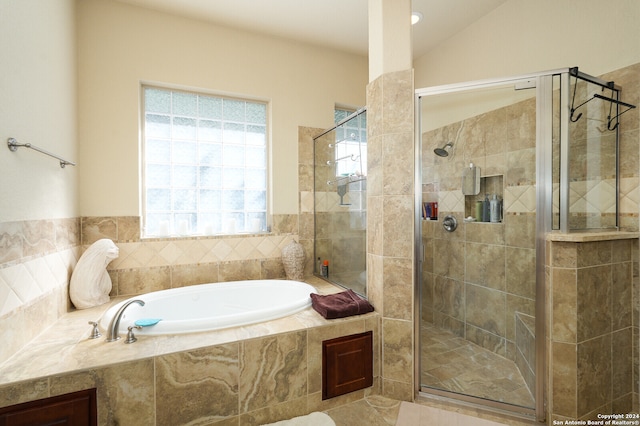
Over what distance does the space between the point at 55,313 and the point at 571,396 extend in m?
3.08

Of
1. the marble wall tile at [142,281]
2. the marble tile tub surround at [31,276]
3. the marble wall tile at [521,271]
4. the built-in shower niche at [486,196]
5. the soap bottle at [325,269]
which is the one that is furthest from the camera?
the soap bottle at [325,269]

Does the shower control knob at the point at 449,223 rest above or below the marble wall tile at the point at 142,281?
above

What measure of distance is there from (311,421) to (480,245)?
179cm

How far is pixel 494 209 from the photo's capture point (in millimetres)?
2178

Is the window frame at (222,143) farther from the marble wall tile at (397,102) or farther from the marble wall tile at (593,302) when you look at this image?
the marble wall tile at (593,302)

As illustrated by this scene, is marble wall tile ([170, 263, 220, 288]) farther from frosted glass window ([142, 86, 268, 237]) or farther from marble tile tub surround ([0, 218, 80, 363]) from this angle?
marble tile tub surround ([0, 218, 80, 363])

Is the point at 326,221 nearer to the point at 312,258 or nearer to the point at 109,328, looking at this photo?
the point at 312,258

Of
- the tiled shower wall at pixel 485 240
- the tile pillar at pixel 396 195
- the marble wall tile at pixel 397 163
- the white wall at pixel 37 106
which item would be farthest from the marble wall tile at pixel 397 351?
the white wall at pixel 37 106

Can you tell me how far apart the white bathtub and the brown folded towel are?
12cm

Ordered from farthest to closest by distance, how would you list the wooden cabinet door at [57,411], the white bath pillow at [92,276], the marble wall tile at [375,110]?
the white bath pillow at [92,276] < the marble wall tile at [375,110] < the wooden cabinet door at [57,411]

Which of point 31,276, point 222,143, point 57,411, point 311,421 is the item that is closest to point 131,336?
point 57,411

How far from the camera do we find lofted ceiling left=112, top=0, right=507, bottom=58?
238 cm

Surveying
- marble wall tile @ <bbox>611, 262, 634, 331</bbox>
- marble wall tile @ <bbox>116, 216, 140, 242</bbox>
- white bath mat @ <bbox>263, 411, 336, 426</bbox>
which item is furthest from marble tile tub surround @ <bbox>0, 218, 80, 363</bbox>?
marble wall tile @ <bbox>611, 262, 634, 331</bbox>

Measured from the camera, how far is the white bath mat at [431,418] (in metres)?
1.57
